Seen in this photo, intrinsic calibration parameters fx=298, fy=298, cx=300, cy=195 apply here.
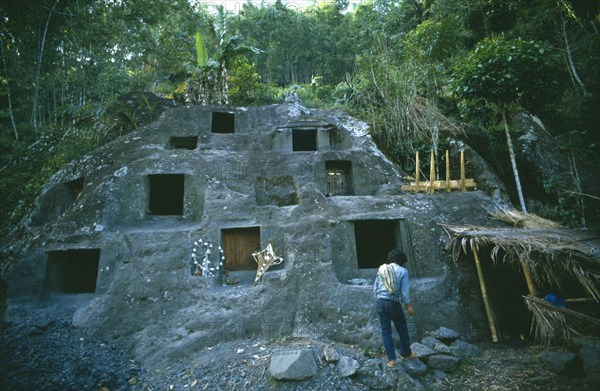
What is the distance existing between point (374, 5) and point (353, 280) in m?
18.5

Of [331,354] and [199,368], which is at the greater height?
[331,354]

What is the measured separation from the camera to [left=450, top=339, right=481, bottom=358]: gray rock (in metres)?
5.75

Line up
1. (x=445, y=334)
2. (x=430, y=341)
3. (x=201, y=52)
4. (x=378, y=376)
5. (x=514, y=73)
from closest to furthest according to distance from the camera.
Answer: (x=378, y=376), (x=430, y=341), (x=445, y=334), (x=514, y=73), (x=201, y=52)

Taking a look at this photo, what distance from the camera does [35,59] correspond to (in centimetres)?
1291

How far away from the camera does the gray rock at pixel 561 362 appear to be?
15.6 feet

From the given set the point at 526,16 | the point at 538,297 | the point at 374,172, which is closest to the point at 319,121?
the point at 374,172

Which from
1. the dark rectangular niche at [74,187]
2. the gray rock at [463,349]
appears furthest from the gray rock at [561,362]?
the dark rectangular niche at [74,187]

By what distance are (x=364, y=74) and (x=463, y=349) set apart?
10774 mm

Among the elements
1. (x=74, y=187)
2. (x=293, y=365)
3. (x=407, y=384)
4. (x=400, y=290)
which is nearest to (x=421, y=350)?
(x=407, y=384)

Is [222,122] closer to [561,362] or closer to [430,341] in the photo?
[430,341]

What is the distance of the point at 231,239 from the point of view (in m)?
8.48

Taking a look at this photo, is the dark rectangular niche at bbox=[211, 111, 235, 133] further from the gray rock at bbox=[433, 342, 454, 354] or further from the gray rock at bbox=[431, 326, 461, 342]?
the gray rock at bbox=[433, 342, 454, 354]

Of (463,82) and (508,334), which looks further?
(463,82)

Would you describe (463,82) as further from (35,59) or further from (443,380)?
(35,59)
